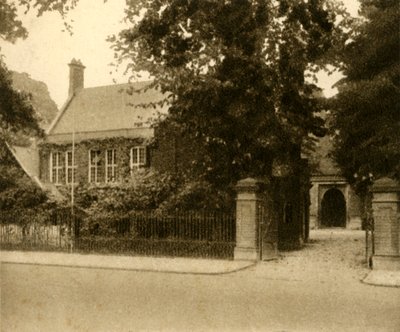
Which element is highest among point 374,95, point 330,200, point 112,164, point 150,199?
point 374,95

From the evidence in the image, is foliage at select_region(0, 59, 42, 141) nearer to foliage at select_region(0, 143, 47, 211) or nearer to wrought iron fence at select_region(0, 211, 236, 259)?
foliage at select_region(0, 143, 47, 211)

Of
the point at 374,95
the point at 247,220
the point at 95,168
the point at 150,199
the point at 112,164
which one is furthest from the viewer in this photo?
the point at 95,168

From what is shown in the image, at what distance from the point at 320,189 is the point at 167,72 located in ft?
67.0

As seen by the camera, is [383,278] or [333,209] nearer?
[383,278]

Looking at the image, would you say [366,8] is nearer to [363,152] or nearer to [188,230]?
[363,152]

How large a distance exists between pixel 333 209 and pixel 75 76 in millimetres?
18135

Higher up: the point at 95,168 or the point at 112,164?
the point at 112,164

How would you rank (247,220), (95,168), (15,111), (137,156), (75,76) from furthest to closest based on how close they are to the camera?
(75,76), (95,168), (137,156), (15,111), (247,220)

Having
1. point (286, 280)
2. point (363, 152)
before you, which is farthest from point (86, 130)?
point (286, 280)

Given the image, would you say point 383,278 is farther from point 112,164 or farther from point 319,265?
point 112,164

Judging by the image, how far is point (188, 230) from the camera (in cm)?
1758

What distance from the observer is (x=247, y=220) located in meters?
16.5

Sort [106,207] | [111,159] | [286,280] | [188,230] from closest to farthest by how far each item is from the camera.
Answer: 1. [286,280]
2. [188,230]
3. [106,207]
4. [111,159]

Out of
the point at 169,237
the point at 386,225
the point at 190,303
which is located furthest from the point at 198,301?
the point at 169,237
